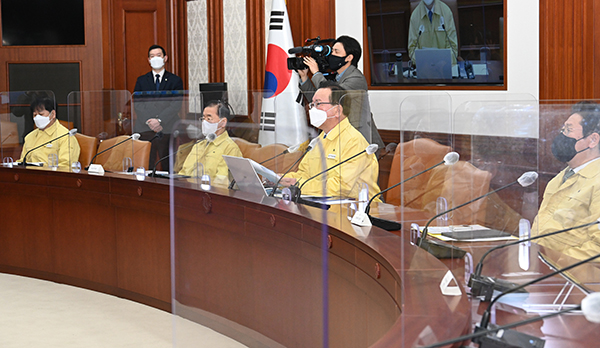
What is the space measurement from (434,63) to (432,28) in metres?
0.22

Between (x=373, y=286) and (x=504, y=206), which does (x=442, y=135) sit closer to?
(x=504, y=206)

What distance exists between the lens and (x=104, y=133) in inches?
185

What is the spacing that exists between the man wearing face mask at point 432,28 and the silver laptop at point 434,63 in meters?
0.03

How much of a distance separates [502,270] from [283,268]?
3.86ft

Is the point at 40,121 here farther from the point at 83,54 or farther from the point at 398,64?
the point at 398,64

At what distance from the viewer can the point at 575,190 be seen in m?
2.07

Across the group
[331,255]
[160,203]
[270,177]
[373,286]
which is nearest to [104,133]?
[160,203]

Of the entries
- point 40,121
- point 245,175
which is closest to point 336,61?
point 245,175

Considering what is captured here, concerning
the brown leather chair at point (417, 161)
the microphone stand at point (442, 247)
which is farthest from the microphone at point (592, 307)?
the brown leather chair at point (417, 161)

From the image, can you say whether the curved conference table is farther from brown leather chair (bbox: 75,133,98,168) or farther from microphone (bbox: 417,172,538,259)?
brown leather chair (bbox: 75,133,98,168)

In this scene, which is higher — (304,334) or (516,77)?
(516,77)

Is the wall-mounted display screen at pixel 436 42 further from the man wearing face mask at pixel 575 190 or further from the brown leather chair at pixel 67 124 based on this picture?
the brown leather chair at pixel 67 124

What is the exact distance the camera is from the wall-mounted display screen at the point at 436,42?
3.89 metres

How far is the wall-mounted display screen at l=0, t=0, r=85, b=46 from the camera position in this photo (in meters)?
6.84
